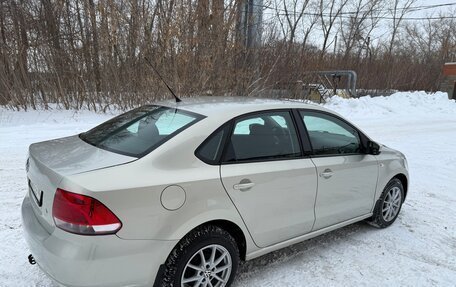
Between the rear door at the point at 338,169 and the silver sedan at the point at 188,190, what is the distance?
1 centimetres

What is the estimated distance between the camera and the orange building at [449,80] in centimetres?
2489

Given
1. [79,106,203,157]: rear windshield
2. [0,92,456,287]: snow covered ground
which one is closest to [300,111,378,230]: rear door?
[0,92,456,287]: snow covered ground

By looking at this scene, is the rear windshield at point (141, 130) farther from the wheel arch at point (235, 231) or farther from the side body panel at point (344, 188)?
the side body panel at point (344, 188)

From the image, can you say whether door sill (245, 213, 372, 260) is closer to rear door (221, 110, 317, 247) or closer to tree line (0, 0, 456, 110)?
rear door (221, 110, 317, 247)

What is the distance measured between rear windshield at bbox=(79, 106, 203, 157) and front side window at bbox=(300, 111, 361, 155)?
48.7 inches

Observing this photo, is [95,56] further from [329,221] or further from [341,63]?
[341,63]

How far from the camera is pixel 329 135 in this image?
12.8 feet

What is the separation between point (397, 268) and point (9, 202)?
4.54 metres

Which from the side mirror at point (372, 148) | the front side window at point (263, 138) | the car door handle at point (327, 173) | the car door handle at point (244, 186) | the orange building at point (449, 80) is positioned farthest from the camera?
the orange building at point (449, 80)

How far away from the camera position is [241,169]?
Answer: 2842 millimetres

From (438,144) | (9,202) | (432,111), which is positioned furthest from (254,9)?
(9,202)

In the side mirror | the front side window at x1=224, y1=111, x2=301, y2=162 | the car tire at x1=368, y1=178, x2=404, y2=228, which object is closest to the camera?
A: the front side window at x1=224, y1=111, x2=301, y2=162

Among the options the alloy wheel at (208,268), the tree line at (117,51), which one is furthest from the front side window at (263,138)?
the tree line at (117,51)

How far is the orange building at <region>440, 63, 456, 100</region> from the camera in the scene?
2489cm
